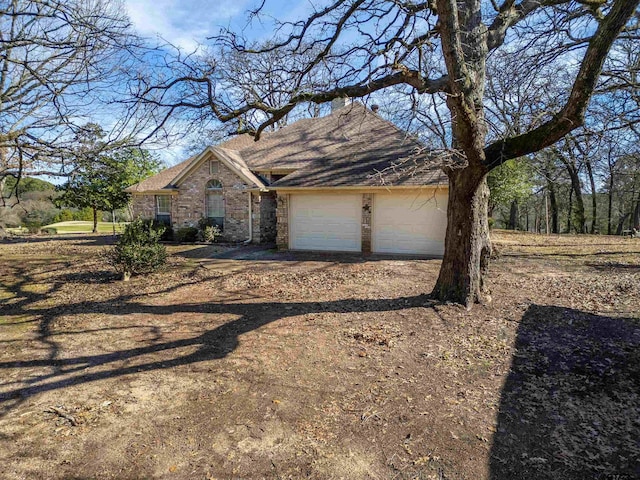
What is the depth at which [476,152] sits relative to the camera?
5.59 m

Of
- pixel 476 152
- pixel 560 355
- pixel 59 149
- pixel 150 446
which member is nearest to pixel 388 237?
pixel 476 152

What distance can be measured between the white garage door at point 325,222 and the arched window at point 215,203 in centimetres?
448

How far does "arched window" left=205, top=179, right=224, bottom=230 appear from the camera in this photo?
673 inches

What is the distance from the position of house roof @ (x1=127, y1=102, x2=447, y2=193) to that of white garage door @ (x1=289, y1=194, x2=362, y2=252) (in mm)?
750

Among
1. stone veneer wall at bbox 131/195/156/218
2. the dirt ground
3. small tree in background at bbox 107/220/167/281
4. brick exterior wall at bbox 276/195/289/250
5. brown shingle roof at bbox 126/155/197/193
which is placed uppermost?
brown shingle roof at bbox 126/155/197/193

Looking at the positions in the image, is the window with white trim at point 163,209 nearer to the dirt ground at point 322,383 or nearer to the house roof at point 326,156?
the house roof at point 326,156

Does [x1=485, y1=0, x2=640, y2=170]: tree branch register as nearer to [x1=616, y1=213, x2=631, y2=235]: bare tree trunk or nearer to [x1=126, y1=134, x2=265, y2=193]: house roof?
[x1=126, y1=134, x2=265, y2=193]: house roof

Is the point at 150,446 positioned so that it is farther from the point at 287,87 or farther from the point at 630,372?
the point at 287,87

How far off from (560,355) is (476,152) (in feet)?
10.0

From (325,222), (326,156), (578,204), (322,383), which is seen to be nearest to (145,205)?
(326,156)

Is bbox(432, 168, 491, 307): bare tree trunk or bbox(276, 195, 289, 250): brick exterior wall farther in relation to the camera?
bbox(276, 195, 289, 250): brick exterior wall

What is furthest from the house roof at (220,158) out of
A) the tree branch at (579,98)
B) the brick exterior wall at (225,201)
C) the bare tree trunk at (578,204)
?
the bare tree trunk at (578,204)

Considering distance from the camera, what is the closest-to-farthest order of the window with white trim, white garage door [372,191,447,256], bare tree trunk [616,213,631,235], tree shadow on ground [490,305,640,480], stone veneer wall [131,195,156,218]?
tree shadow on ground [490,305,640,480] < white garage door [372,191,447,256] < the window with white trim < stone veneer wall [131,195,156,218] < bare tree trunk [616,213,631,235]

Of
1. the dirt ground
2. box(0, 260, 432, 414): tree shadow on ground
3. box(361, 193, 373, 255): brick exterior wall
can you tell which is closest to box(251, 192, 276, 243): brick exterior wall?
box(361, 193, 373, 255): brick exterior wall
